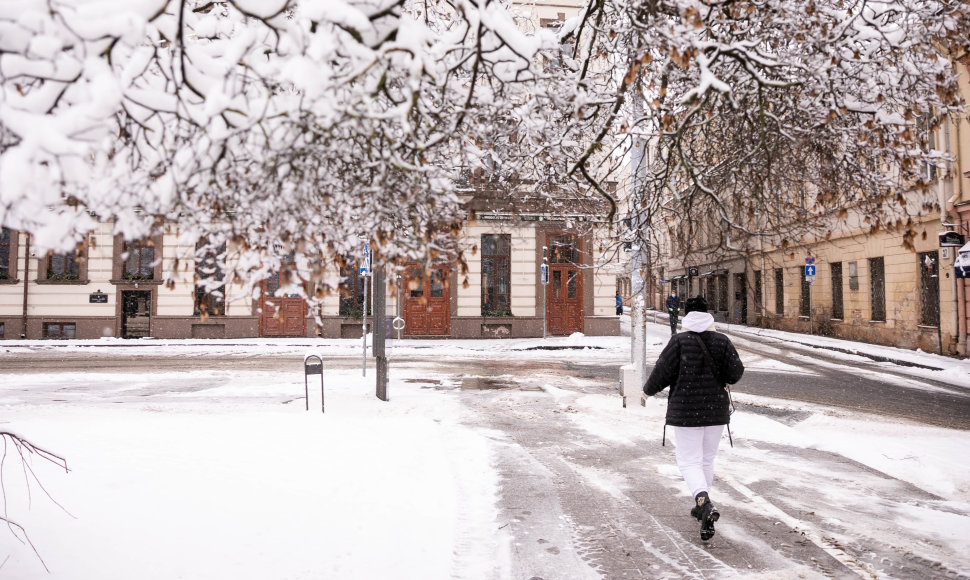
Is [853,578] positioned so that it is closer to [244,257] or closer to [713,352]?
[713,352]

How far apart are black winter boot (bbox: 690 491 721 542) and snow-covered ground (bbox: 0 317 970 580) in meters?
1.47

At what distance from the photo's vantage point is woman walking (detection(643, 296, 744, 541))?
4.59 metres

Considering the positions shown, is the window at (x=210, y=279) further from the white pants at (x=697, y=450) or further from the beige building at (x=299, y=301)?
the beige building at (x=299, y=301)

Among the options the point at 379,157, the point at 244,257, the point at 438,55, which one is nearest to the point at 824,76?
the point at 438,55

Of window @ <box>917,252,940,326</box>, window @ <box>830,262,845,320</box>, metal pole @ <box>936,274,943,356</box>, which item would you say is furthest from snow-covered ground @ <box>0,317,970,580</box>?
window @ <box>830,262,845,320</box>

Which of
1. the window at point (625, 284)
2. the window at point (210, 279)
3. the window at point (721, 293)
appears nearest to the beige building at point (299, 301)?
the window at point (625, 284)

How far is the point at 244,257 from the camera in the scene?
119 inches

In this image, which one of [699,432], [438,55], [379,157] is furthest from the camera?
[699,432]

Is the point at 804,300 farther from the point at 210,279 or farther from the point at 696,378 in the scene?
the point at 210,279

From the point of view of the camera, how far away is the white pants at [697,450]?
4.64 m

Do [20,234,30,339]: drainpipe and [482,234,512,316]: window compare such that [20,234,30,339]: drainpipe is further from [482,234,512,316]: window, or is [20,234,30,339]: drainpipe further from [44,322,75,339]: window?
[482,234,512,316]: window

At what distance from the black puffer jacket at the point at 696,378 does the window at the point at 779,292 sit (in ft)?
83.9

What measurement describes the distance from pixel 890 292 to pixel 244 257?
2197cm

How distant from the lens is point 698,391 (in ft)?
15.1
